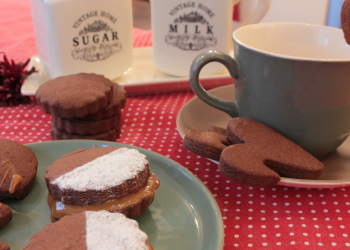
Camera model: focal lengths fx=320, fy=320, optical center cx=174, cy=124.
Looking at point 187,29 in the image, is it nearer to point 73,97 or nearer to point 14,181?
point 73,97

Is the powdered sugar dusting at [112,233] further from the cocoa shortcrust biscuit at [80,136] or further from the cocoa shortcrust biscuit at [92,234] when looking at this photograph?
the cocoa shortcrust biscuit at [80,136]

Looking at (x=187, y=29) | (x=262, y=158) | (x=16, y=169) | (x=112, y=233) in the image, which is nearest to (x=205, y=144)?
(x=262, y=158)

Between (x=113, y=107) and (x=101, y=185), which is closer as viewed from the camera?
(x=101, y=185)

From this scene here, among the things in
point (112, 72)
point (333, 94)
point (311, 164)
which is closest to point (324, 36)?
point (333, 94)

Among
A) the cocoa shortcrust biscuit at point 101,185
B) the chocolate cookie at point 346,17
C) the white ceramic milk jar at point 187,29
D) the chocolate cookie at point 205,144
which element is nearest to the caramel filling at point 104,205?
the cocoa shortcrust biscuit at point 101,185

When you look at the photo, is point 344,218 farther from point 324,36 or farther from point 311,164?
point 324,36

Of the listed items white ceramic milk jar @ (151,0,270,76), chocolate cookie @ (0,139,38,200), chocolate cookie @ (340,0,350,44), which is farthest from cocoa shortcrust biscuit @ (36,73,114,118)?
chocolate cookie @ (340,0,350,44)
